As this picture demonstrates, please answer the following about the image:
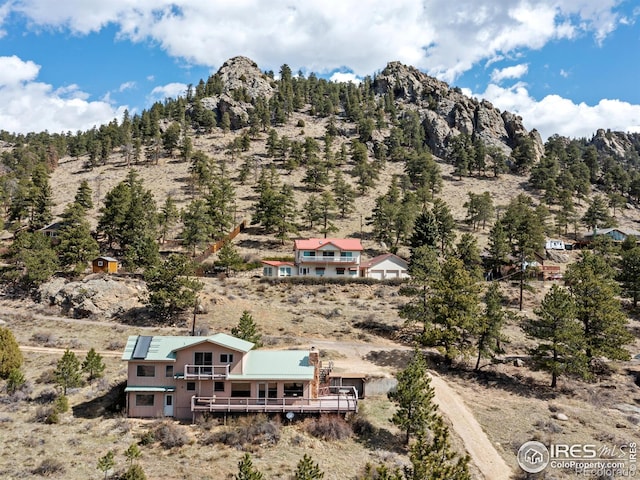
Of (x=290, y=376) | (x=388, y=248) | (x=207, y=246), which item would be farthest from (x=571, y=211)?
(x=290, y=376)

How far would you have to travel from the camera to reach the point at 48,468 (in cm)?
2875

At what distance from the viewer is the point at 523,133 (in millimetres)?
191000

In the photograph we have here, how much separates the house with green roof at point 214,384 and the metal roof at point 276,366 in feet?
0.26

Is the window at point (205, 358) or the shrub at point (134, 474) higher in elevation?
the window at point (205, 358)

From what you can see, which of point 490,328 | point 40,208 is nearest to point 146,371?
point 490,328

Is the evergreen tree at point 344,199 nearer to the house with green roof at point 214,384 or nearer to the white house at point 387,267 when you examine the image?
the white house at point 387,267

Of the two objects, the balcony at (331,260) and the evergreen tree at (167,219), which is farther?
the evergreen tree at (167,219)

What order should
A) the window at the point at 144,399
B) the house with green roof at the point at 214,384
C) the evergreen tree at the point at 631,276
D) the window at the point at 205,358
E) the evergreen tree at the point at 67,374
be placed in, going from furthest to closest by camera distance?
the evergreen tree at the point at 631,276
the evergreen tree at the point at 67,374
the window at the point at 205,358
the window at the point at 144,399
the house with green roof at the point at 214,384

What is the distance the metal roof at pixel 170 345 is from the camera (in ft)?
124

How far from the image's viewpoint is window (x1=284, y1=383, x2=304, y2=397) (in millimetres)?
37531

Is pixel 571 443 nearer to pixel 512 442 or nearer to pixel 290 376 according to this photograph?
pixel 512 442

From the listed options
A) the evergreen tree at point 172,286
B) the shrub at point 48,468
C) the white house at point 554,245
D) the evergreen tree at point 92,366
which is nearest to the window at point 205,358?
the evergreen tree at point 92,366

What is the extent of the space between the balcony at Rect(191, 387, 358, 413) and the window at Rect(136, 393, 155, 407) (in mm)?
3580

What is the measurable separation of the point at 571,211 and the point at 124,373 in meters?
106
